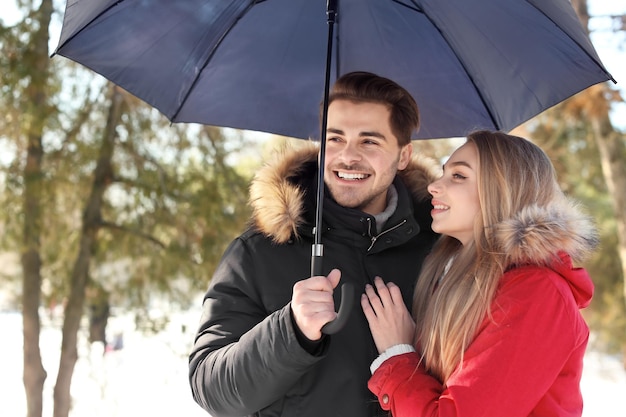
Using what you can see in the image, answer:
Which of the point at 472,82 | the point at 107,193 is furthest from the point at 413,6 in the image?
the point at 107,193

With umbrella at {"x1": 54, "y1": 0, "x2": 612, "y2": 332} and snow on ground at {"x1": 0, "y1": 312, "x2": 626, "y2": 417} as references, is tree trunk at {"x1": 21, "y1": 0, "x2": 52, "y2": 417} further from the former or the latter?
umbrella at {"x1": 54, "y1": 0, "x2": 612, "y2": 332}

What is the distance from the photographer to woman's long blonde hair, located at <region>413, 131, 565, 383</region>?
7.14ft

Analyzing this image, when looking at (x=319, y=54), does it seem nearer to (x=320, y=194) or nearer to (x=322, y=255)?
(x=320, y=194)

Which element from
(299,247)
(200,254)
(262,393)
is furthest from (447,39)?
(200,254)

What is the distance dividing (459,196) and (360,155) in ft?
1.79

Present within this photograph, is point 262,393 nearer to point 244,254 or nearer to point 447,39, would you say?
point 244,254

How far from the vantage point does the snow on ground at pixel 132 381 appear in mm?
8180

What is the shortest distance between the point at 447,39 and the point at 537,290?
1.28m

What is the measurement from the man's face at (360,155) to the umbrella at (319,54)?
163 millimetres

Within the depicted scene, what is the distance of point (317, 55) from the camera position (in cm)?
317

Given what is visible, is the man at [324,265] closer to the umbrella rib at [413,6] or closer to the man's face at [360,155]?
the man's face at [360,155]

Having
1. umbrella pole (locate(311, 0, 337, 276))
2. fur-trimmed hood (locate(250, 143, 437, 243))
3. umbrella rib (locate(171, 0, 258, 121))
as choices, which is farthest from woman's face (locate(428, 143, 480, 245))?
umbrella rib (locate(171, 0, 258, 121))

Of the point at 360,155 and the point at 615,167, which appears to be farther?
the point at 615,167

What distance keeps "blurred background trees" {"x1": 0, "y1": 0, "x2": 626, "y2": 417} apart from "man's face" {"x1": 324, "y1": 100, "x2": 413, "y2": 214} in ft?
15.5
